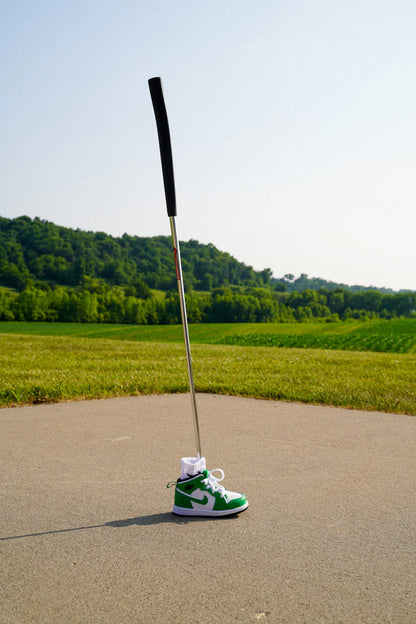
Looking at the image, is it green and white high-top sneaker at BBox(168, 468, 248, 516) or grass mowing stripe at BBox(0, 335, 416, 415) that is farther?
grass mowing stripe at BBox(0, 335, 416, 415)

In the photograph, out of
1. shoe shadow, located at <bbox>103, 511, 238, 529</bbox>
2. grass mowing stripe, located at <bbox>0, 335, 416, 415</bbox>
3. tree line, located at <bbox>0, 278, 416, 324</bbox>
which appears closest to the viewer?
shoe shadow, located at <bbox>103, 511, 238, 529</bbox>

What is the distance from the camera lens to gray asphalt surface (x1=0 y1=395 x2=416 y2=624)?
2.24 m

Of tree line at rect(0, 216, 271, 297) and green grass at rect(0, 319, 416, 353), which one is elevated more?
tree line at rect(0, 216, 271, 297)

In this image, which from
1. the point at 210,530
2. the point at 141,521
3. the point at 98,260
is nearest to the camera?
the point at 210,530

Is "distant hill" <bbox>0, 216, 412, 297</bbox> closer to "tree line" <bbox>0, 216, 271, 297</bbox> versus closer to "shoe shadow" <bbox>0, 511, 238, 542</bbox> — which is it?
"tree line" <bbox>0, 216, 271, 297</bbox>

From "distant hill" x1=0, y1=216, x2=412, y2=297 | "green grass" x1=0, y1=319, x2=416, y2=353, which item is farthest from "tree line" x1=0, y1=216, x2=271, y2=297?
"green grass" x1=0, y1=319, x2=416, y2=353

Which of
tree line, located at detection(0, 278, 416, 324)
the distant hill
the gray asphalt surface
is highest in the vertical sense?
the distant hill

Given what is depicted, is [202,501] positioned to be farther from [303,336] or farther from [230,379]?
[303,336]

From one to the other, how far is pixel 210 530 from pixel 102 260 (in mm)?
100555

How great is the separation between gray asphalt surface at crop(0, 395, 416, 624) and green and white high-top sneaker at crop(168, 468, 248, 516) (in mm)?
63

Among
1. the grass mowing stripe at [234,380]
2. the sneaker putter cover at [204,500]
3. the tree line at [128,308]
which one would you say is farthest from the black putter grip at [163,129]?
the tree line at [128,308]

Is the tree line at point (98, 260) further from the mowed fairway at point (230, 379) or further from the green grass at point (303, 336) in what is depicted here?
the mowed fairway at point (230, 379)

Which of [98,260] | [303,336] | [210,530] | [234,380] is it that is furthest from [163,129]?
[98,260]

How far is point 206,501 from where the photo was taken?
325 cm
